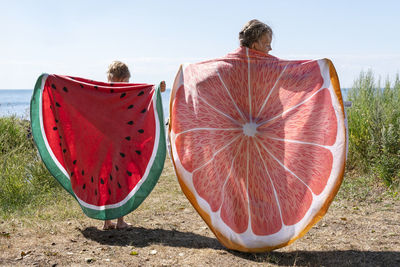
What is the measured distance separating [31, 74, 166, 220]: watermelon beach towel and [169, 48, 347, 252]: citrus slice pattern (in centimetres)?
54

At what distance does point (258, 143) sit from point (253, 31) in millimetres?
1163

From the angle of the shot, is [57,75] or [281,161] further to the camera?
[57,75]

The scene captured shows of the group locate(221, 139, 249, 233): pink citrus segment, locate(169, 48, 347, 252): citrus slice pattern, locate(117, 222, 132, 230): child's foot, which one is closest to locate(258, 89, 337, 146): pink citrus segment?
locate(169, 48, 347, 252): citrus slice pattern

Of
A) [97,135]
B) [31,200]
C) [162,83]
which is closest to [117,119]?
[97,135]

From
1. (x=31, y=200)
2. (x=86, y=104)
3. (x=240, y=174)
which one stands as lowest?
(x=31, y=200)

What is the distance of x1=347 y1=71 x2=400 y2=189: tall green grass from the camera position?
6742 mm

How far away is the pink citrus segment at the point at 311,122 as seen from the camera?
155 inches

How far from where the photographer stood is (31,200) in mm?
6637

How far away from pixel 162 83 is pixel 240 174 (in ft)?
4.72

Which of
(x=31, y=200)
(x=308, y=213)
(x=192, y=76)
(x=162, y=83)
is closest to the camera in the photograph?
(x=308, y=213)

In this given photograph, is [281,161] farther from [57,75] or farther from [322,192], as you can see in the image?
[57,75]

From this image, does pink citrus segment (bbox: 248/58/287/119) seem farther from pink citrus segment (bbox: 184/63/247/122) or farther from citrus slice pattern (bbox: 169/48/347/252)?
pink citrus segment (bbox: 184/63/247/122)

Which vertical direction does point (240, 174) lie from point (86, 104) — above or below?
below

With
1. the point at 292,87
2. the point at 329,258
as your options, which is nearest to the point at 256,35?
the point at 292,87
